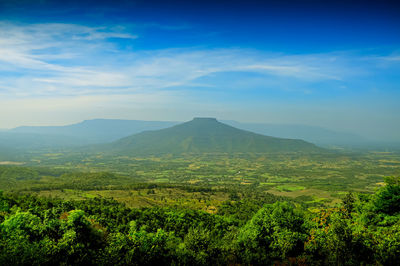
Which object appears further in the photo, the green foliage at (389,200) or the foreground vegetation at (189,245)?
the green foliage at (389,200)

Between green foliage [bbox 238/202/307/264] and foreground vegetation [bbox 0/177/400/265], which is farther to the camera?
green foliage [bbox 238/202/307/264]

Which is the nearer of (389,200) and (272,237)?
(272,237)

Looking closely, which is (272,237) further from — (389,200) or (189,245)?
(389,200)

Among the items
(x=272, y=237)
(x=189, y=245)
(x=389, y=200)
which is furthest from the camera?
(x=389, y=200)

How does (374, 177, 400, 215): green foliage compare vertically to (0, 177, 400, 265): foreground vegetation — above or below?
above

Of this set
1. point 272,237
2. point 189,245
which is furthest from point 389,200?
point 189,245

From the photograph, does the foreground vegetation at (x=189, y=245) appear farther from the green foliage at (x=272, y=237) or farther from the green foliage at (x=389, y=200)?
the green foliage at (x=389, y=200)

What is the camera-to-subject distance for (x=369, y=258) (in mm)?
25766

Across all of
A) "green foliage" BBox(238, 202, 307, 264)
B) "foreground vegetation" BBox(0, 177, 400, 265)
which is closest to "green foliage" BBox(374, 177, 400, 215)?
"foreground vegetation" BBox(0, 177, 400, 265)

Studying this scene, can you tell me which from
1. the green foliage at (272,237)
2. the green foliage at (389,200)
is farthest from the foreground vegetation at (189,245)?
the green foliage at (389,200)

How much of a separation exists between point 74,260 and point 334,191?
128368 millimetres

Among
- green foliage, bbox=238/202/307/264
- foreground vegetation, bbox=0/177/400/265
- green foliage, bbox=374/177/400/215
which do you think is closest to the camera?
foreground vegetation, bbox=0/177/400/265

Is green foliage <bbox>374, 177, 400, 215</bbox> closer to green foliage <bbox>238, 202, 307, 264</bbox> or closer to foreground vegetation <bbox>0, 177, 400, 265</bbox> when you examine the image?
foreground vegetation <bbox>0, 177, 400, 265</bbox>

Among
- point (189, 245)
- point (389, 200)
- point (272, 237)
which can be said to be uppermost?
point (389, 200)
